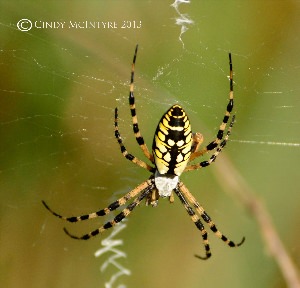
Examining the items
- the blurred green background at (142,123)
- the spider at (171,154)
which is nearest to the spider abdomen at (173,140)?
the spider at (171,154)

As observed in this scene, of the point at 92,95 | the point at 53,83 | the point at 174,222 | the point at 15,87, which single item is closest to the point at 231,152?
the point at 174,222

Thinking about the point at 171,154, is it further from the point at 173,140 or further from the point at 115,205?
the point at 115,205

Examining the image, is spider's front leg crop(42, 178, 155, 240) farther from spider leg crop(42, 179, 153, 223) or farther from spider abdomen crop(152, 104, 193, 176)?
spider abdomen crop(152, 104, 193, 176)

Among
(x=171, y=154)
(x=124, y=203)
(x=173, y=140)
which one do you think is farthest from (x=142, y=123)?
(x=173, y=140)

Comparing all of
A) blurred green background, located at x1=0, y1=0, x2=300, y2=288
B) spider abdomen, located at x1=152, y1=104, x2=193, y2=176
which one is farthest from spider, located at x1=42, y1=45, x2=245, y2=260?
blurred green background, located at x1=0, y1=0, x2=300, y2=288

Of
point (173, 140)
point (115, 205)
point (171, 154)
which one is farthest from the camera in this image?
point (115, 205)

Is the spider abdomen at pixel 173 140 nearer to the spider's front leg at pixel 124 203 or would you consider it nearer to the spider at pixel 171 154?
the spider at pixel 171 154

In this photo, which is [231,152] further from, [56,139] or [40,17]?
[40,17]
